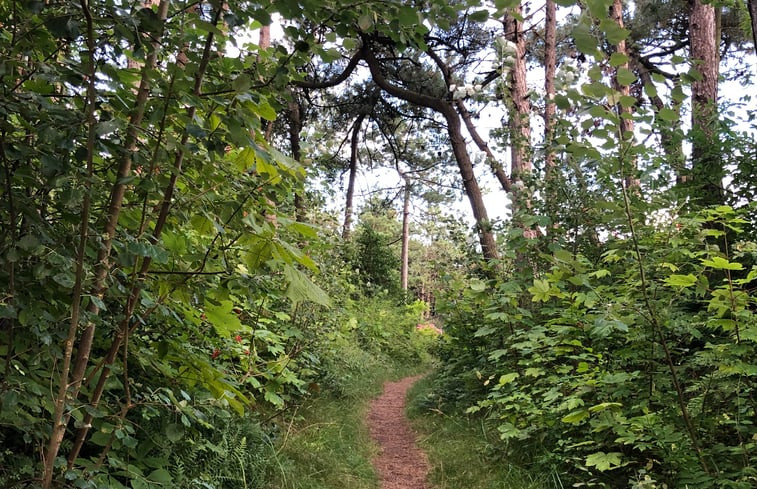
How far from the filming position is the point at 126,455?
6.91 feet

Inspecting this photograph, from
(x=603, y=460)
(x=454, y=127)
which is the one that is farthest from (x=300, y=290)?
(x=454, y=127)

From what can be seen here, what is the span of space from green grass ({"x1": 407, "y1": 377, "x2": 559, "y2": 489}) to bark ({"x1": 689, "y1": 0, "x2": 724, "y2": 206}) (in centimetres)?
270

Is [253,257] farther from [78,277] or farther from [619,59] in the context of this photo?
[619,59]

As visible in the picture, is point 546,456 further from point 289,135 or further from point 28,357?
point 289,135

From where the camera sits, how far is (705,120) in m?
4.57

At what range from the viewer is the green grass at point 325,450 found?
12.0ft

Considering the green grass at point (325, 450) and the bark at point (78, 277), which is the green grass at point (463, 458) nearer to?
the green grass at point (325, 450)

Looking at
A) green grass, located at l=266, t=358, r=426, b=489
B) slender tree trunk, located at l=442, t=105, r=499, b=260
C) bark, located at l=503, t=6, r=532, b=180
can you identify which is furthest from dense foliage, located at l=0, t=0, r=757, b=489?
slender tree trunk, located at l=442, t=105, r=499, b=260

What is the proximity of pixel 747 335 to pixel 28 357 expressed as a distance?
117 inches

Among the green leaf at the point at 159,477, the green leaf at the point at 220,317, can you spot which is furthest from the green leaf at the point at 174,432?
the green leaf at the point at 159,477

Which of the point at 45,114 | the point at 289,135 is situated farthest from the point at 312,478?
the point at 289,135

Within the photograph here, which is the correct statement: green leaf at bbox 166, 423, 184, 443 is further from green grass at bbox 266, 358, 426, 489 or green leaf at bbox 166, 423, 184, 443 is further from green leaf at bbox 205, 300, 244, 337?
green grass at bbox 266, 358, 426, 489

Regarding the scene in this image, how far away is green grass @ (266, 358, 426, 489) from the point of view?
12.0 ft

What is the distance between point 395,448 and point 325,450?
121cm
